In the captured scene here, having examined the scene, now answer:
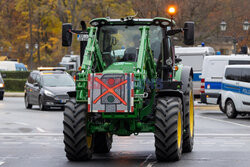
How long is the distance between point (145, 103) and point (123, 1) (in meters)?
57.2

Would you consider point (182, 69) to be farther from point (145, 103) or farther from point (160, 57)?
point (145, 103)

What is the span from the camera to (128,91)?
12.7 meters

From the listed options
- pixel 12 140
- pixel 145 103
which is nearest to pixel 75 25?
pixel 12 140

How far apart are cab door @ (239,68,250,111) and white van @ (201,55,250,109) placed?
143 inches

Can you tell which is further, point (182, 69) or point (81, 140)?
point (182, 69)

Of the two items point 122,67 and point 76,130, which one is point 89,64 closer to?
point 122,67

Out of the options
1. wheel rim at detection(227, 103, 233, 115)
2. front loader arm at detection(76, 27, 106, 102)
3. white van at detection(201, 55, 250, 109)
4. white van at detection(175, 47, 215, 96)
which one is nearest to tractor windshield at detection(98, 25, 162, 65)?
front loader arm at detection(76, 27, 106, 102)

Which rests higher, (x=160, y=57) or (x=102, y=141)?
(x=160, y=57)

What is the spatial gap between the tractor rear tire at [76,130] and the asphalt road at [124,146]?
226mm

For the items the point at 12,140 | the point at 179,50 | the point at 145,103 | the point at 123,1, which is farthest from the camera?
the point at 123,1

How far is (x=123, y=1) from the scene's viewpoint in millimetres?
70250

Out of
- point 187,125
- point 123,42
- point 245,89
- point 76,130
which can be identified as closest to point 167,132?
point 76,130

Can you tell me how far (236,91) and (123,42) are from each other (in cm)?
1453

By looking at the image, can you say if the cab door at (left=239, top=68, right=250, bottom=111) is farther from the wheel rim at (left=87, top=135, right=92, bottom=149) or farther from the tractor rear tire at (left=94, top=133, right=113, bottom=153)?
the wheel rim at (left=87, top=135, right=92, bottom=149)
